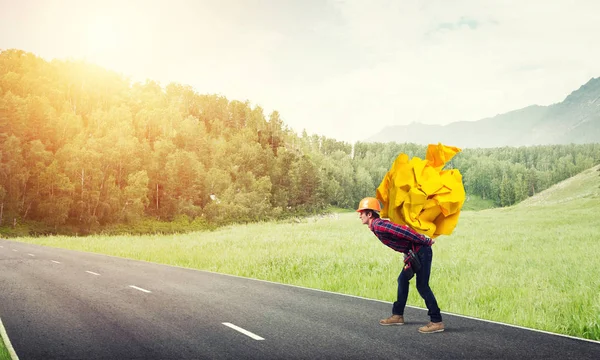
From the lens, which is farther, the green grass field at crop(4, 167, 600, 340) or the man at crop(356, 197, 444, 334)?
the green grass field at crop(4, 167, 600, 340)

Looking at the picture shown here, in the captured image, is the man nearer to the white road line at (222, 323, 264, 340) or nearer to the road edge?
the white road line at (222, 323, 264, 340)

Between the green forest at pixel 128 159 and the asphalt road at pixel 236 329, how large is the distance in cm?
5875

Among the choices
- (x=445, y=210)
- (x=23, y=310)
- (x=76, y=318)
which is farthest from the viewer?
(x=23, y=310)

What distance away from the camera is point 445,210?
729 centimetres

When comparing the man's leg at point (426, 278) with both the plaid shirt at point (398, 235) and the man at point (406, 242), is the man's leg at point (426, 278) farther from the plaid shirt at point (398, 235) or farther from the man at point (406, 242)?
the plaid shirt at point (398, 235)

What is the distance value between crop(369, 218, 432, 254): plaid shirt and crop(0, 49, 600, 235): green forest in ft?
211

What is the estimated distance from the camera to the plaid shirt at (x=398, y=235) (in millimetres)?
7242

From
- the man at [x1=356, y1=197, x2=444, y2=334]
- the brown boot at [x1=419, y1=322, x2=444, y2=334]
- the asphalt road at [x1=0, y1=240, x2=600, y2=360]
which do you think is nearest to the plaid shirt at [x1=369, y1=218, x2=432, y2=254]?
the man at [x1=356, y1=197, x2=444, y2=334]

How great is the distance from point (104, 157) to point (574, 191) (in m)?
81.8

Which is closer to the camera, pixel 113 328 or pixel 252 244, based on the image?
pixel 113 328

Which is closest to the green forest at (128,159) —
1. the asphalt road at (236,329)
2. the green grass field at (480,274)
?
the green grass field at (480,274)

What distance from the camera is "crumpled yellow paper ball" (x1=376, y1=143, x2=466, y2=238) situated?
23.9ft

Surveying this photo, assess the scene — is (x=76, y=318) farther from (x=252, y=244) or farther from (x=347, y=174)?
(x=347, y=174)

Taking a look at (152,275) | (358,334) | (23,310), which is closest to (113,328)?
(23,310)
